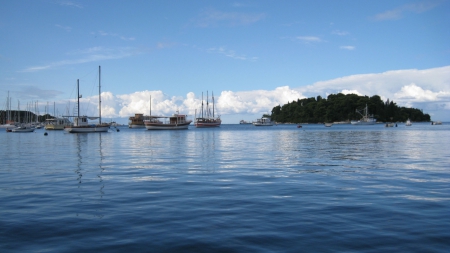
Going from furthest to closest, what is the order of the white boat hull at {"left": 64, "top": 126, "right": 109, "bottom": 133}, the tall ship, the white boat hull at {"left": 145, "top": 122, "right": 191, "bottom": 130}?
1. the tall ship
2. the white boat hull at {"left": 145, "top": 122, "right": 191, "bottom": 130}
3. the white boat hull at {"left": 64, "top": 126, "right": 109, "bottom": 133}

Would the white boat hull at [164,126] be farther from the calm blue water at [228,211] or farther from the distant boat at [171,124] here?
the calm blue water at [228,211]

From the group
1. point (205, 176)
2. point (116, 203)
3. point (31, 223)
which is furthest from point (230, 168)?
point (31, 223)

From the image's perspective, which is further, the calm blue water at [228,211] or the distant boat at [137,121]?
the distant boat at [137,121]

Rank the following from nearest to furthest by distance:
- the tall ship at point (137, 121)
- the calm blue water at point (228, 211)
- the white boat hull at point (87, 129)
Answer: the calm blue water at point (228, 211)
the white boat hull at point (87, 129)
the tall ship at point (137, 121)

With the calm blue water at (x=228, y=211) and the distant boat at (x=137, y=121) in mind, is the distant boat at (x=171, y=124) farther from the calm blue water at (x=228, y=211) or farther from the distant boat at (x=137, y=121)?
the calm blue water at (x=228, y=211)

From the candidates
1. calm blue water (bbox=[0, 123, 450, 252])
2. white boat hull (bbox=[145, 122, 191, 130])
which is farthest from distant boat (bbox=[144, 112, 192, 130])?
calm blue water (bbox=[0, 123, 450, 252])

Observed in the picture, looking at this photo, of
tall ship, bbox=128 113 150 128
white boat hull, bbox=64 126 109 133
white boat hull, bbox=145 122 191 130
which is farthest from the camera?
tall ship, bbox=128 113 150 128

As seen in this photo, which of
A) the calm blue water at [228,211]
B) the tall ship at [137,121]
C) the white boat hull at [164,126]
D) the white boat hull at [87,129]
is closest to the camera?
the calm blue water at [228,211]

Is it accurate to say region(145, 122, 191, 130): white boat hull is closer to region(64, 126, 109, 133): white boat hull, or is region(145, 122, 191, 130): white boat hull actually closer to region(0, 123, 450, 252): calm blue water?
region(64, 126, 109, 133): white boat hull

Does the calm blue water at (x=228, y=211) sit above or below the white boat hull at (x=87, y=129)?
below

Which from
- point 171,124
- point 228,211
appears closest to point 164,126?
point 171,124

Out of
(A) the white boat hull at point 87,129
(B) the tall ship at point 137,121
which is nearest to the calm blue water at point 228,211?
(A) the white boat hull at point 87,129

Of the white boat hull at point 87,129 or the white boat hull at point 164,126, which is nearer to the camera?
the white boat hull at point 87,129

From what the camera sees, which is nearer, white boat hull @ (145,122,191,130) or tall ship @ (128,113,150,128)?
white boat hull @ (145,122,191,130)
